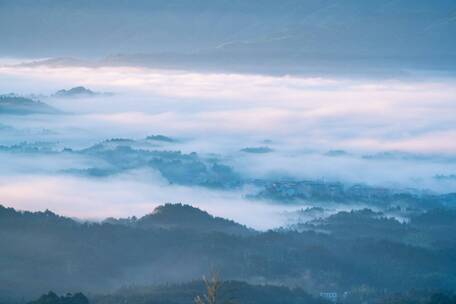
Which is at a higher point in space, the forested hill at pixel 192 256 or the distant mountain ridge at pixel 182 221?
the distant mountain ridge at pixel 182 221

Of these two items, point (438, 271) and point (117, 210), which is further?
point (117, 210)

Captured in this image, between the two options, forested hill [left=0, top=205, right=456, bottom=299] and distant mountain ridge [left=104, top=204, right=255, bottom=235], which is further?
distant mountain ridge [left=104, top=204, right=255, bottom=235]

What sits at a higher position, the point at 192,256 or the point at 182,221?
the point at 182,221

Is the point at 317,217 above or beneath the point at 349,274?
above

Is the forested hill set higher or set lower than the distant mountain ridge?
lower

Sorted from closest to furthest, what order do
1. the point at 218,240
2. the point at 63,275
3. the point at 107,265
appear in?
the point at 63,275 → the point at 107,265 → the point at 218,240

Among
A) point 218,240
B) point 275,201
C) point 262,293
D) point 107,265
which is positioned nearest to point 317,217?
point 275,201

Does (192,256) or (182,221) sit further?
(182,221)

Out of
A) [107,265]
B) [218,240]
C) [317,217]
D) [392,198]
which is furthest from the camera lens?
[392,198]

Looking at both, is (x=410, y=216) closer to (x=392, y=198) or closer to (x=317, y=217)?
(x=317, y=217)

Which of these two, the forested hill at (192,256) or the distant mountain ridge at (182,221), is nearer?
the forested hill at (192,256)

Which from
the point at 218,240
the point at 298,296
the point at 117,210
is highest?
the point at 117,210
